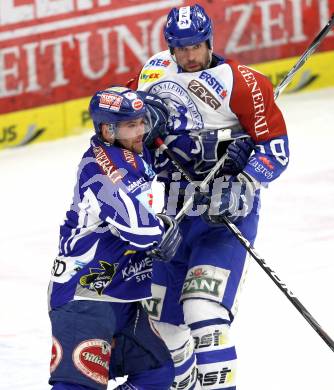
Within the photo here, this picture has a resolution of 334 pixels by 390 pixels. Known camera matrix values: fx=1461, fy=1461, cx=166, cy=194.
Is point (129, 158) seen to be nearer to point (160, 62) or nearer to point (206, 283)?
point (206, 283)

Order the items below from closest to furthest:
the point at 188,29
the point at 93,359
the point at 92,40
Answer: the point at 93,359
the point at 188,29
the point at 92,40

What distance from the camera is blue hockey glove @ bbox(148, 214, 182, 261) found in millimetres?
5530

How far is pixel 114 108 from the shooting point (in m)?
5.33

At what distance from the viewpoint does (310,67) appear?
37.4ft

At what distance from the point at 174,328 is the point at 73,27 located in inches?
179

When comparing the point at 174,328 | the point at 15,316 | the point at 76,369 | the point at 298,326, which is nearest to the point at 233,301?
the point at 174,328

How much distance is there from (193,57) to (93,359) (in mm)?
1448

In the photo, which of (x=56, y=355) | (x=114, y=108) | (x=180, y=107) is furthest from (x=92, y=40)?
(x=56, y=355)

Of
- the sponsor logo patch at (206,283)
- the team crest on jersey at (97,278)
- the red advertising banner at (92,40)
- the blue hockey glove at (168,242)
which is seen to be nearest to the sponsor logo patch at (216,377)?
the sponsor logo patch at (206,283)

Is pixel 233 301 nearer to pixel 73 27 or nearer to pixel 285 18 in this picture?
pixel 73 27

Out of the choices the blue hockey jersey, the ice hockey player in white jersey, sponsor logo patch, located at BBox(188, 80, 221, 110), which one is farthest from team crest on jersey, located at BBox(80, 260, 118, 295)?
sponsor logo patch, located at BBox(188, 80, 221, 110)

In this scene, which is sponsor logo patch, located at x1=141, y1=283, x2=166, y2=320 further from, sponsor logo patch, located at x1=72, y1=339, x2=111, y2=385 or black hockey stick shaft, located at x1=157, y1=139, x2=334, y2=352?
sponsor logo patch, located at x1=72, y1=339, x2=111, y2=385

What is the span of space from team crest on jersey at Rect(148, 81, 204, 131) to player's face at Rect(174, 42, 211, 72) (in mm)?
106

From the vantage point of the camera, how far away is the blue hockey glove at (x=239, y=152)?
6086 mm
